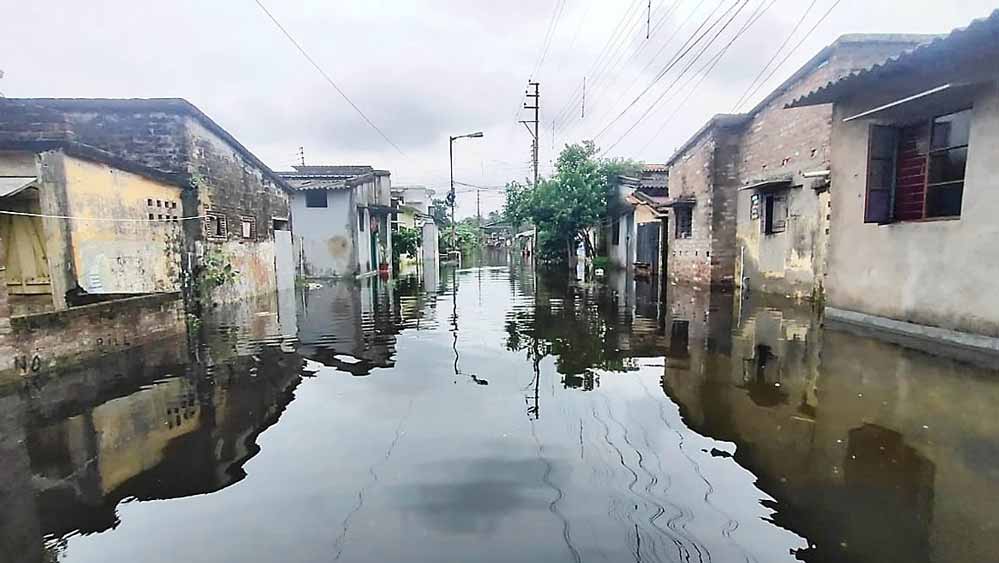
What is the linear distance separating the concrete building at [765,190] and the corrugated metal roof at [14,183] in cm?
1385

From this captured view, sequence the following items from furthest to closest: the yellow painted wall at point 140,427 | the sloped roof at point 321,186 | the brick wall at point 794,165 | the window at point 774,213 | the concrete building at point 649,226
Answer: the sloped roof at point 321,186, the concrete building at point 649,226, the window at point 774,213, the brick wall at point 794,165, the yellow painted wall at point 140,427

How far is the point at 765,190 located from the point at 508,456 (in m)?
12.6

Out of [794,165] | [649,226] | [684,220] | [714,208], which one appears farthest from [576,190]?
[794,165]

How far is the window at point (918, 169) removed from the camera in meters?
7.38

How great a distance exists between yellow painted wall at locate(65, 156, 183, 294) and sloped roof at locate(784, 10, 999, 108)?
11950mm

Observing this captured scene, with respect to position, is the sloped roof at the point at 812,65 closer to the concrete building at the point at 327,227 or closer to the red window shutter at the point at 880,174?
the red window shutter at the point at 880,174

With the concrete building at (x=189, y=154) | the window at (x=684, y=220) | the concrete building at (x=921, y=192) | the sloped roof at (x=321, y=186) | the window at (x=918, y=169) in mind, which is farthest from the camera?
the sloped roof at (x=321, y=186)

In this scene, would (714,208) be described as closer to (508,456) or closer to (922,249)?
(922,249)

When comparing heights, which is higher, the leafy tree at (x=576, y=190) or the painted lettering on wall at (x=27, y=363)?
the leafy tree at (x=576, y=190)

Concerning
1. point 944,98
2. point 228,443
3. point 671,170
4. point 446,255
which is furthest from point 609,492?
point 446,255

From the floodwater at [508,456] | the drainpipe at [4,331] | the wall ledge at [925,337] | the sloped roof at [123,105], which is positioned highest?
the sloped roof at [123,105]

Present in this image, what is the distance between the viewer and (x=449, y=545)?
303 centimetres

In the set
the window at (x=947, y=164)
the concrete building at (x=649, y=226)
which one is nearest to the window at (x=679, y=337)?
the window at (x=947, y=164)

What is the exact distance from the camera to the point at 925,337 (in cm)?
742
